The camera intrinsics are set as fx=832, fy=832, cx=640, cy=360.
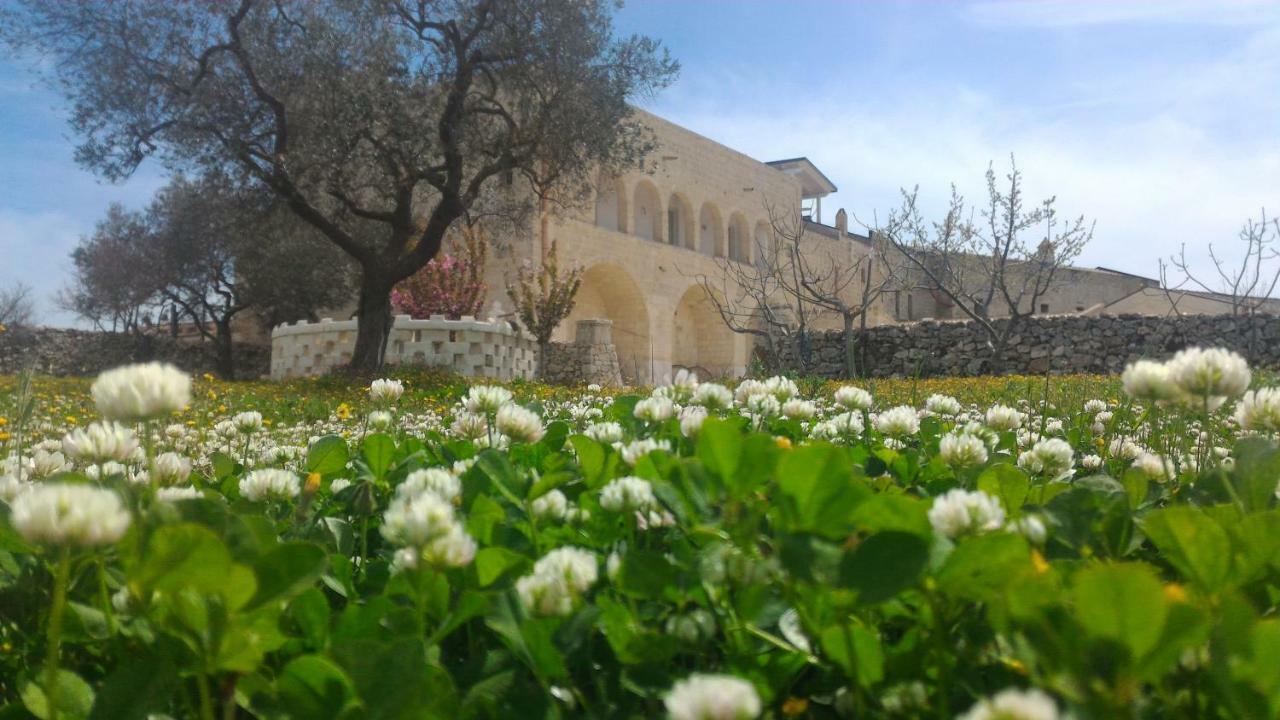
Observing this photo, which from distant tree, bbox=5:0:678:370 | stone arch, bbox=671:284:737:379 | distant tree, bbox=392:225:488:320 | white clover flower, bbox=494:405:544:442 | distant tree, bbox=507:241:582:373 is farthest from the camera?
stone arch, bbox=671:284:737:379

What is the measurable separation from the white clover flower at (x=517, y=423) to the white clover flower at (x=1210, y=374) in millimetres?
881

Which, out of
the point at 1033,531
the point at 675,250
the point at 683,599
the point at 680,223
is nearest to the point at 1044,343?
the point at 675,250

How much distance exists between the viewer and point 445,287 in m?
17.5

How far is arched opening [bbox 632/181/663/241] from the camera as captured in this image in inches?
944

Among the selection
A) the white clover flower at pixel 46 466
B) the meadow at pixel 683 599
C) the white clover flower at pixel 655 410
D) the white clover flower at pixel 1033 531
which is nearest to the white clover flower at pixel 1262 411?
the meadow at pixel 683 599

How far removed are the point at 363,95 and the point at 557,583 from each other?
12.5m

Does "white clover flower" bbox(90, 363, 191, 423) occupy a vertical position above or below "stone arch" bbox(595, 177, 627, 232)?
below

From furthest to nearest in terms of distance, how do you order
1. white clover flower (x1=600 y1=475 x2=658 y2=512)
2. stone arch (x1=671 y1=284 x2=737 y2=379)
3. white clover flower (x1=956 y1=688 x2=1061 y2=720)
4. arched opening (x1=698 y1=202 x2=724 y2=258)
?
arched opening (x1=698 y1=202 x2=724 y2=258), stone arch (x1=671 y1=284 x2=737 y2=379), white clover flower (x1=600 y1=475 x2=658 y2=512), white clover flower (x1=956 y1=688 x2=1061 y2=720)

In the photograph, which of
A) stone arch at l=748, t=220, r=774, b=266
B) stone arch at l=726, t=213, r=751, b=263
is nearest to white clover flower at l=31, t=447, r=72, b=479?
stone arch at l=748, t=220, r=774, b=266

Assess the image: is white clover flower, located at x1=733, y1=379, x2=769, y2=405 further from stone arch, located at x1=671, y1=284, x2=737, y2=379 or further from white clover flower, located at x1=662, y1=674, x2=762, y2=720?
stone arch, located at x1=671, y1=284, x2=737, y2=379

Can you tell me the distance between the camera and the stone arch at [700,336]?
26156 mm

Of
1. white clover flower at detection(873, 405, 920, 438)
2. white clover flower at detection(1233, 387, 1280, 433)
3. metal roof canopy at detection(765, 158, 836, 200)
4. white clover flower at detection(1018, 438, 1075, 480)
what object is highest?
metal roof canopy at detection(765, 158, 836, 200)

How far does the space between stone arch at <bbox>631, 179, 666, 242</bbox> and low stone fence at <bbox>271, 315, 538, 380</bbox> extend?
32.2ft

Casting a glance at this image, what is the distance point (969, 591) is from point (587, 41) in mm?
13050
